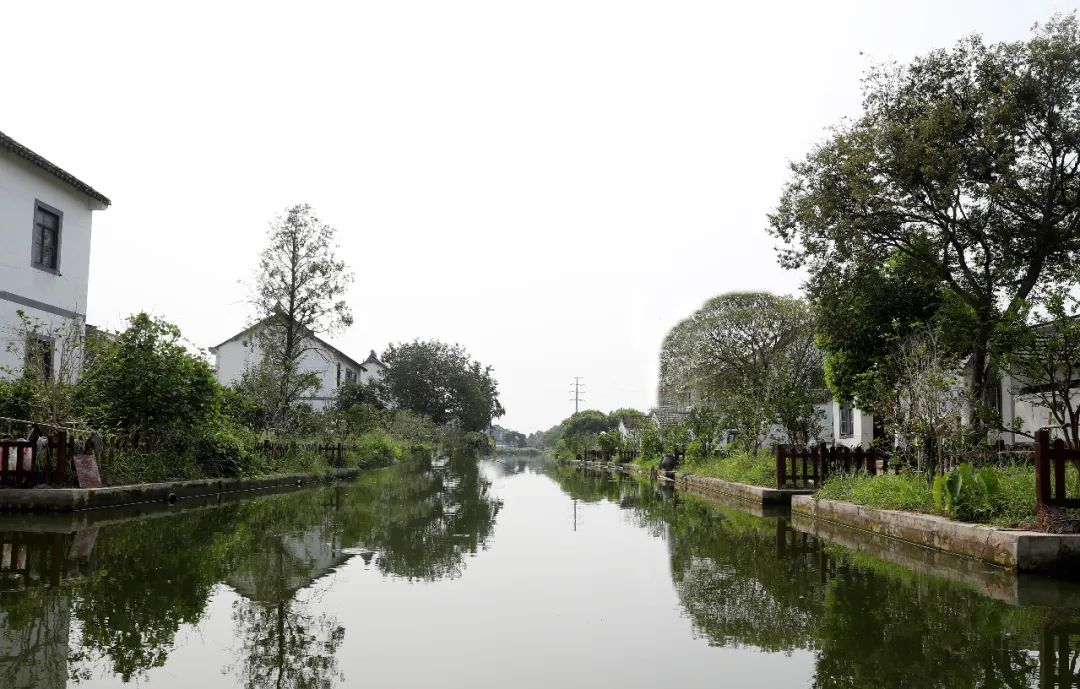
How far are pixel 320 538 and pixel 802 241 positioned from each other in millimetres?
13208

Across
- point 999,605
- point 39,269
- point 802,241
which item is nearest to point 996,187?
point 802,241

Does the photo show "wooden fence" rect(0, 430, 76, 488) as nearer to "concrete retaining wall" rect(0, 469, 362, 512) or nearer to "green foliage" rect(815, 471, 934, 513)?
"concrete retaining wall" rect(0, 469, 362, 512)

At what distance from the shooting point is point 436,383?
7381cm

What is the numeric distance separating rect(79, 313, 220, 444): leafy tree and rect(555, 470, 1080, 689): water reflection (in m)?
10.7

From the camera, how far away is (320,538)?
1092cm

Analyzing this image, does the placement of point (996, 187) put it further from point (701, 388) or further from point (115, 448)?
point (701, 388)

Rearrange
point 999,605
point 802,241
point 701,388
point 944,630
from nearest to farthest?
point 944,630
point 999,605
point 802,241
point 701,388

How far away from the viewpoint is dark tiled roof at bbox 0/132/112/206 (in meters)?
19.8

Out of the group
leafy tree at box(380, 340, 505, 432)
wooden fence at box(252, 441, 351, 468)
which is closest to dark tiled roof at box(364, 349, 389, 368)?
leafy tree at box(380, 340, 505, 432)

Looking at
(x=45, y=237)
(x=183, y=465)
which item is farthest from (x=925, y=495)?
(x=45, y=237)

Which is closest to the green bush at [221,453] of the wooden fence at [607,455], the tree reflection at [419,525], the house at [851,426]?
the tree reflection at [419,525]

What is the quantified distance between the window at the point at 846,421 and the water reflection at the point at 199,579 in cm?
1967

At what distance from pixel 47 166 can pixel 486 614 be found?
65.0 ft

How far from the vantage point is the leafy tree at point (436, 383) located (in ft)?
238
